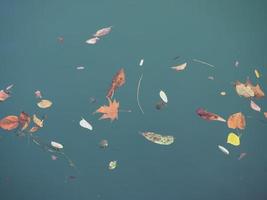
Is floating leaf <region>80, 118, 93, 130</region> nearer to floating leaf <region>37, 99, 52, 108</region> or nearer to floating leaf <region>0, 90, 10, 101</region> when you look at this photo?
floating leaf <region>37, 99, 52, 108</region>

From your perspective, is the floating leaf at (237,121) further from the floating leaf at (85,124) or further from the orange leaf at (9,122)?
the orange leaf at (9,122)

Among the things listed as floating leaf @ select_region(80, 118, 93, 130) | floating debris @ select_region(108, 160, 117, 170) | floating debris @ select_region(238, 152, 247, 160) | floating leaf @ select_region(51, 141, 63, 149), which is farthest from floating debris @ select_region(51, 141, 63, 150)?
floating debris @ select_region(238, 152, 247, 160)

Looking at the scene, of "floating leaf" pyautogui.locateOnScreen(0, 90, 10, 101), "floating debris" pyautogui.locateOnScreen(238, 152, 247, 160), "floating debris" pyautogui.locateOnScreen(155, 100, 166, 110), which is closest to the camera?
"floating leaf" pyautogui.locateOnScreen(0, 90, 10, 101)

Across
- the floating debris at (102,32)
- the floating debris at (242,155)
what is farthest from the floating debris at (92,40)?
the floating debris at (242,155)

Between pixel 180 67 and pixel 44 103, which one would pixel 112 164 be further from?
pixel 180 67

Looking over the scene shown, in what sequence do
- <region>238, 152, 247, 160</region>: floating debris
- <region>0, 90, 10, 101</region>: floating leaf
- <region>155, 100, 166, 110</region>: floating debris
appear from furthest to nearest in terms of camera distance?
<region>238, 152, 247, 160</region>: floating debris, <region>155, 100, 166, 110</region>: floating debris, <region>0, 90, 10, 101</region>: floating leaf

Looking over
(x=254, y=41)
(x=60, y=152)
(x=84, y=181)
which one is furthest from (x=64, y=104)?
(x=254, y=41)
